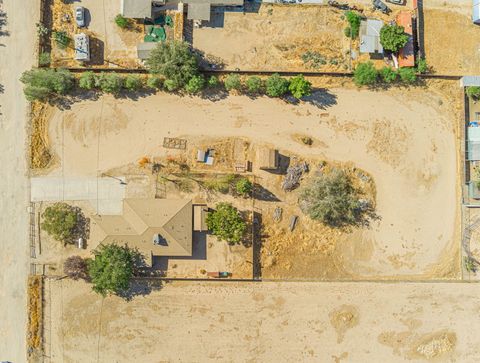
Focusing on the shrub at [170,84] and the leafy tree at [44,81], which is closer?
the leafy tree at [44,81]

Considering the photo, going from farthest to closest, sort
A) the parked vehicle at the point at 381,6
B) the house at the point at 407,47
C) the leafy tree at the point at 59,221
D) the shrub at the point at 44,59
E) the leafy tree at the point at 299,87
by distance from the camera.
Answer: the parked vehicle at the point at 381,6 → the shrub at the point at 44,59 → the house at the point at 407,47 → the leafy tree at the point at 59,221 → the leafy tree at the point at 299,87

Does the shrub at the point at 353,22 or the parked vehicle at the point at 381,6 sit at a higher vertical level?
the parked vehicle at the point at 381,6

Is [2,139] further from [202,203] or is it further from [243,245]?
[243,245]

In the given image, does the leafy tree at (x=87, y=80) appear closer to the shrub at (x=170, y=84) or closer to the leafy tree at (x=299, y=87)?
the shrub at (x=170, y=84)

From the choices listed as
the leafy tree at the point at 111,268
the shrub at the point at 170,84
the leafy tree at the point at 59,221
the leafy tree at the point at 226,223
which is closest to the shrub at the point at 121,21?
the shrub at the point at 170,84

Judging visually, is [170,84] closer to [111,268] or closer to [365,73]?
[111,268]

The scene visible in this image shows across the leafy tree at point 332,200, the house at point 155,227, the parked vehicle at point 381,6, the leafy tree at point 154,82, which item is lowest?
the house at point 155,227
